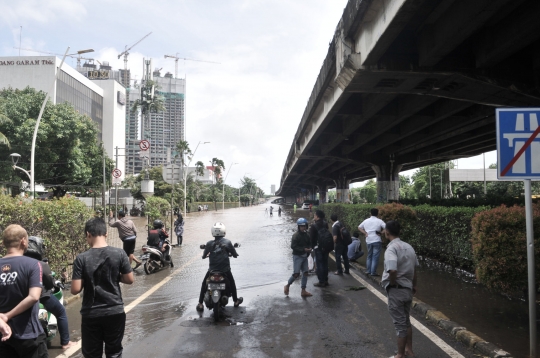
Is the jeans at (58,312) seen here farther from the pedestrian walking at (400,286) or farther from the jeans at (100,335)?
the pedestrian walking at (400,286)

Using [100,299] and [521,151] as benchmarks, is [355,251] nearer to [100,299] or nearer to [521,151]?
[521,151]

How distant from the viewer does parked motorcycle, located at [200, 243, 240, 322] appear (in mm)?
6750

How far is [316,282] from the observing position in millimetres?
10062

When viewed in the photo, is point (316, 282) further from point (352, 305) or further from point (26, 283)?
point (26, 283)

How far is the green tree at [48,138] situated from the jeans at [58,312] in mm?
26496

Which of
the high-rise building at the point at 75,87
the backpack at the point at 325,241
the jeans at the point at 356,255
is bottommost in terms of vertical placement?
the jeans at the point at 356,255

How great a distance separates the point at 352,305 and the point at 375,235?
2.96 meters

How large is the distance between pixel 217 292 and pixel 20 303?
11.7 feet

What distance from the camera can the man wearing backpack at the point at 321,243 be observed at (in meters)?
9.45

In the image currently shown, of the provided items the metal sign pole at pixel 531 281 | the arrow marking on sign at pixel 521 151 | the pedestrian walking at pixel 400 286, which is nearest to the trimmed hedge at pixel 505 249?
the metal sign pole at pixel 531 281

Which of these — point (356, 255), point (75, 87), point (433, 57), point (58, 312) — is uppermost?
point (75, 87)

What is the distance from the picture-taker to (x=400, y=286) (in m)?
5.05

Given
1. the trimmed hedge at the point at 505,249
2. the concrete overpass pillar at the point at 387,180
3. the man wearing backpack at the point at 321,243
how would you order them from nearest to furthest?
the trimmed hedge at the point at 505,249 < the man wearing backpack at the point at 321,243 < the concrete overpass pillar at the point at 387,180

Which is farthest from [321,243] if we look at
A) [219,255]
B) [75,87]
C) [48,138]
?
[75,87]
